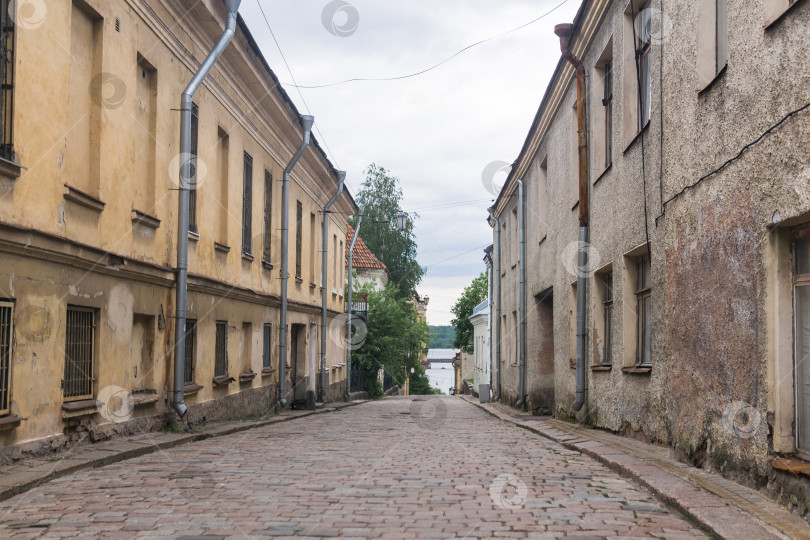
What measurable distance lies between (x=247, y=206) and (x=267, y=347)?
384 cm

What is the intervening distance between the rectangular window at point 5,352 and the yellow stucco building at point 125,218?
13 millimetres

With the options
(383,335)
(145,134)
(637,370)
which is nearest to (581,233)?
(637,370)

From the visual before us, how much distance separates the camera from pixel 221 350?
15445 millimetres

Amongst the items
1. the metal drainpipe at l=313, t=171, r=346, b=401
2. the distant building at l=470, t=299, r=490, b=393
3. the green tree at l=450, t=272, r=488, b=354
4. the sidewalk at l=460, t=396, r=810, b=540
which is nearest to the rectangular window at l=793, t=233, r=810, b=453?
the sidewalk at l=460, t=396, r=810, b=540

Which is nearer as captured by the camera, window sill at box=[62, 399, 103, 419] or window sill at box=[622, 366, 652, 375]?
window sill at box=[62, 399, 103, 419]

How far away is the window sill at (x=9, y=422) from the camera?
7.45m

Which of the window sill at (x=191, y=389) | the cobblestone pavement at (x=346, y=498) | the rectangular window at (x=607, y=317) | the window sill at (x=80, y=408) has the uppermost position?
the rectangular window at (x=607, y=317)

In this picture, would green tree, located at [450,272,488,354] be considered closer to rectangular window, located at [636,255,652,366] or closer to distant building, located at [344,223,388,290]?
distant building, located at [344,223,388,290]

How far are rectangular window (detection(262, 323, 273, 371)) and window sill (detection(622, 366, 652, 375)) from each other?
33.1ft

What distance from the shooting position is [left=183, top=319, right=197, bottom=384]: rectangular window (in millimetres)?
13426

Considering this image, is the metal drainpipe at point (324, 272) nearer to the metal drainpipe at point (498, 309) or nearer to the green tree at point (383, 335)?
the metal drainpipe at point (498, 309)

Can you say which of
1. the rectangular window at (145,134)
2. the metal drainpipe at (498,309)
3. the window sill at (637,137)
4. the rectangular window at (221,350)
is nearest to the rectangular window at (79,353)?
the rectangular window at (145,134)

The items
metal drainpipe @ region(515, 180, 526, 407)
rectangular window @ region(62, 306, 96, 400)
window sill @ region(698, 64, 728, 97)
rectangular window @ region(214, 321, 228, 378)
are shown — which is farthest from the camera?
metal drainpipe @ region(515, 180, 526, 407)

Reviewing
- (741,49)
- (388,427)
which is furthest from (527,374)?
(741,49)
